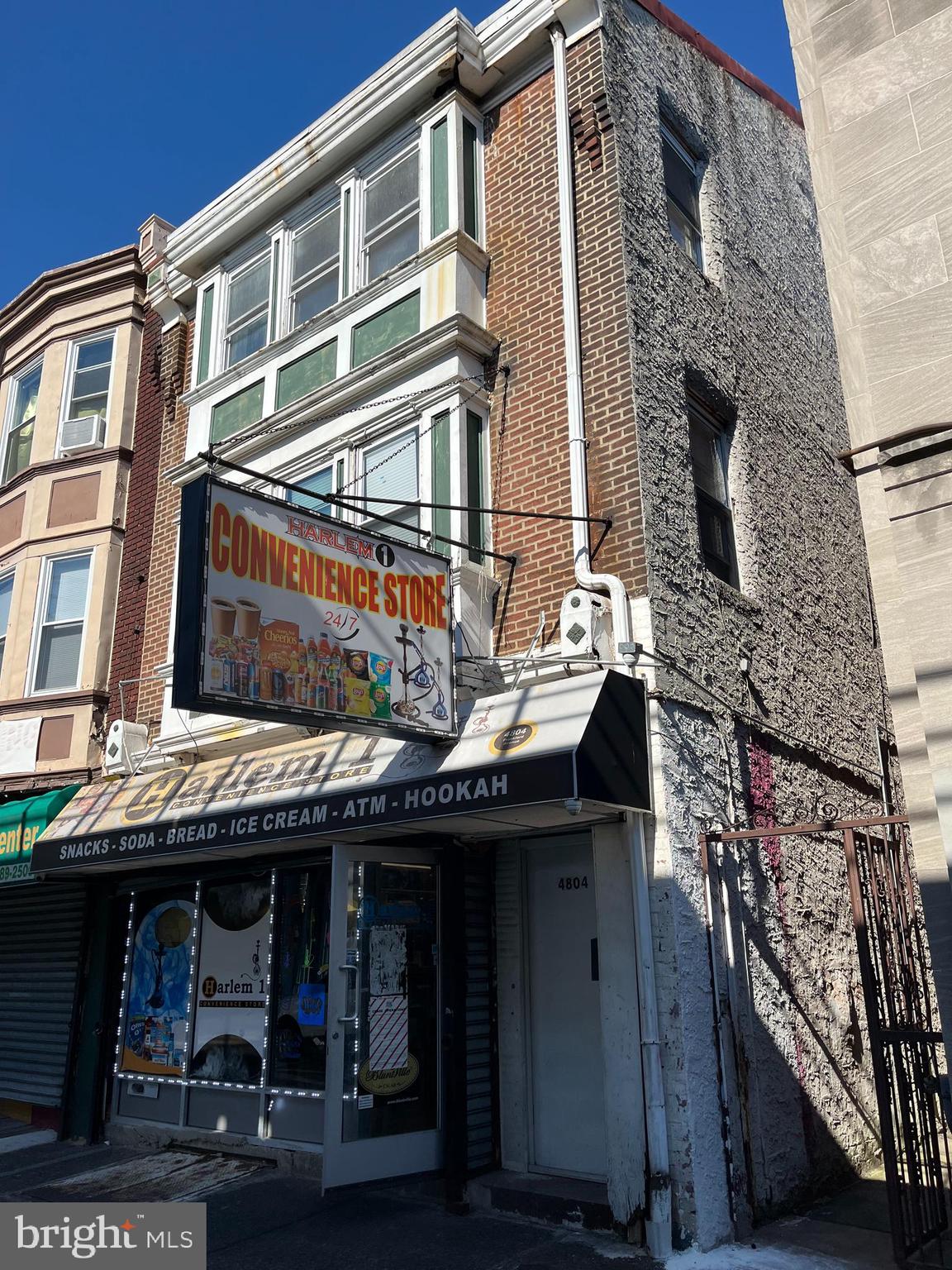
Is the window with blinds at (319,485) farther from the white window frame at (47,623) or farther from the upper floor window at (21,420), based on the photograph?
the upper floor window at (21,420)

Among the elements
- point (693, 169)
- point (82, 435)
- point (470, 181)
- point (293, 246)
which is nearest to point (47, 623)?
point (82, 435)

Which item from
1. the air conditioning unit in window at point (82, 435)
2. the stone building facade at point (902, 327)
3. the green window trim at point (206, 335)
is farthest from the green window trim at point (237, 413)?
the stone building facade at point (902, 327)

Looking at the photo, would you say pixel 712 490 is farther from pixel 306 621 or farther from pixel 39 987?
pixel 39 987

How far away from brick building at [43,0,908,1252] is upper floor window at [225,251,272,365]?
2.6 inches

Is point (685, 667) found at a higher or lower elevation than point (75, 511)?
lower

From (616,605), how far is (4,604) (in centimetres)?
937

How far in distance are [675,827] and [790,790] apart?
254 centimetres

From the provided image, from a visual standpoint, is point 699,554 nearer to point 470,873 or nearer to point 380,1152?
point 470,873

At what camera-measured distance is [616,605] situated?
7.51 metres

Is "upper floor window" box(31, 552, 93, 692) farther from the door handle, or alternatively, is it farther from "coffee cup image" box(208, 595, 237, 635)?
"coffee cup image" box(208, 595, 237, 635)

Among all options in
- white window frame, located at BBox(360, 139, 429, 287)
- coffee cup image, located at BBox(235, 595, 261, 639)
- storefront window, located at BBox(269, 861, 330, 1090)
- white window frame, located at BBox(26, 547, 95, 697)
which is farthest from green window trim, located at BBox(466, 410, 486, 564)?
white window frame, located at BBox(26, 547, 95, 697)

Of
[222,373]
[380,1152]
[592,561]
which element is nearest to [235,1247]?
[380,1152]

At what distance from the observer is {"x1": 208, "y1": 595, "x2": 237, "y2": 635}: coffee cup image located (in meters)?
6.19

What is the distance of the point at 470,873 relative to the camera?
324 inches
